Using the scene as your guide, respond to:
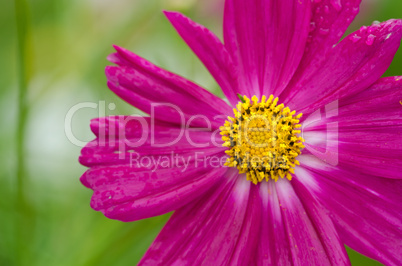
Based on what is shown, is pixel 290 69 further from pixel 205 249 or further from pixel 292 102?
pixel 205 249

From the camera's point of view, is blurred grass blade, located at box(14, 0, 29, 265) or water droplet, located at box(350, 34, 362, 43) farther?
blurred grass blade, located at box(14, 0, 29, 265)

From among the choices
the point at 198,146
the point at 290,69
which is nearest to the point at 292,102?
the point at 290,69

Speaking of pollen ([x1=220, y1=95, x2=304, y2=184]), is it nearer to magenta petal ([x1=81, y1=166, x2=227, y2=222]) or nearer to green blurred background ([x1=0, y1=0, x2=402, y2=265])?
magenta petal ([x1=81, y1=166, x2=227, y2=222])

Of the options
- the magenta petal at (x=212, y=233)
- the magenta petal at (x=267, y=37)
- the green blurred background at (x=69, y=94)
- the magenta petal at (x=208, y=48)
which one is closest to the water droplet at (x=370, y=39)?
the magenta petal at (x=267, y=37)

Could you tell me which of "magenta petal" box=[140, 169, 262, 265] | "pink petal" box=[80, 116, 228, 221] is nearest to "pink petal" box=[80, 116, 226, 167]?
"pink petal" box=[80, 116, 228, 221]

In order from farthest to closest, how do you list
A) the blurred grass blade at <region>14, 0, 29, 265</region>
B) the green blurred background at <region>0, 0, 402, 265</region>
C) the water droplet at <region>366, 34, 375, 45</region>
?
the green blurred background at <region>0, 0, 402, 265</region> < the blurred grass blade at <region>14, 0, 29, 265</region> < the water droplet at <region>366, 34, 375, 45</region>

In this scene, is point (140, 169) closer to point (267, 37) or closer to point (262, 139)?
point (262, 139)

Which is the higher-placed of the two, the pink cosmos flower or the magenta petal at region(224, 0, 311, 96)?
the magenta petal at region(224, 0, 311, 96)
